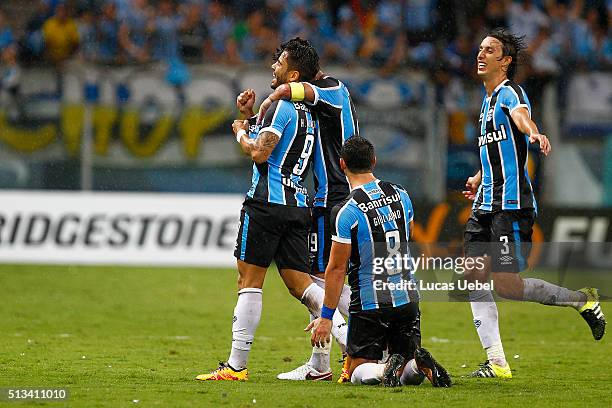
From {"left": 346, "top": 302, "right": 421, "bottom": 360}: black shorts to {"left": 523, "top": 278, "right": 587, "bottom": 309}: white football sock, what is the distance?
3.78 ft

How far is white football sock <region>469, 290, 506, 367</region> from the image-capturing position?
26.6 ft

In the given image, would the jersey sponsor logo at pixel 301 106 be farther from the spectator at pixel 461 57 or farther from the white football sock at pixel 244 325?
the spectator at pixel 461 57

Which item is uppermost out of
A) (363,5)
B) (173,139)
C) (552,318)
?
(363,5)

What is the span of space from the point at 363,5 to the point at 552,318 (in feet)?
25.7

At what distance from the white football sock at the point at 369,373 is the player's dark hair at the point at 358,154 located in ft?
3.98

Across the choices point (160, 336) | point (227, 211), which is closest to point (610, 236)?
point (227, 211)

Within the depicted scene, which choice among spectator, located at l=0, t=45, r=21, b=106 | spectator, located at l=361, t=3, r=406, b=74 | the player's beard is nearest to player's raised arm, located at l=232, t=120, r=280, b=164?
the player's beard

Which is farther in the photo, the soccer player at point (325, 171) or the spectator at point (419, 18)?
the spectator at point (419, 18)

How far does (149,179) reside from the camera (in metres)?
16.1

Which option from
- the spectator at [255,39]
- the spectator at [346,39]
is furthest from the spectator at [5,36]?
the spectator at [346,39]

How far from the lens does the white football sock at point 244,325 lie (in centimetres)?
752

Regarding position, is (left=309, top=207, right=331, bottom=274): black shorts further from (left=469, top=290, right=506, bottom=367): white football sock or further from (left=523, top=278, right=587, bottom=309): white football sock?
(left=523, top=278, right=587, bottom=309): white football sock

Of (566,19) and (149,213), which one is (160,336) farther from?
(566,19)

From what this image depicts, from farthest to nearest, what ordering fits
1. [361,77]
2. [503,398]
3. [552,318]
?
1. [361,77]
2. [552,318]
3. [503,398]
